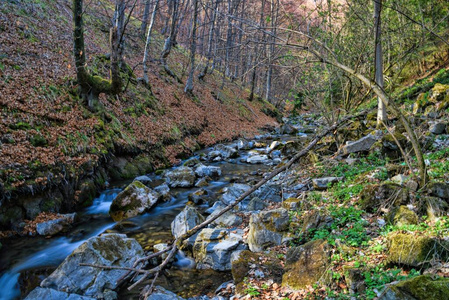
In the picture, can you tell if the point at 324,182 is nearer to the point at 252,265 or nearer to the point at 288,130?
the point at 252,265

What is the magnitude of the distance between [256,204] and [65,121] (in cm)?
649

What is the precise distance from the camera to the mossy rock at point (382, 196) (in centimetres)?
427

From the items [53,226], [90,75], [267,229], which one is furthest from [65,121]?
[267,229]

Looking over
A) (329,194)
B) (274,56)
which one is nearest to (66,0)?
(274,56)

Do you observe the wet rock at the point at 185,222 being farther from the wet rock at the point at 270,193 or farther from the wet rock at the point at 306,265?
the wet rock at the point at 306,265

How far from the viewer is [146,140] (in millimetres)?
11547

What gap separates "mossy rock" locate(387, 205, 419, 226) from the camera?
3.75m

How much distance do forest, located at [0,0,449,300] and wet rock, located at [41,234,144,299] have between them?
2 centimetres

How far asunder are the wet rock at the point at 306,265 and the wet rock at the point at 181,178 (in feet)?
20.5

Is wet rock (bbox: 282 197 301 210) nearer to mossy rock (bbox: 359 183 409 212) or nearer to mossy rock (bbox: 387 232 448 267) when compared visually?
mossy rock (bbox: 359 183 409 212)

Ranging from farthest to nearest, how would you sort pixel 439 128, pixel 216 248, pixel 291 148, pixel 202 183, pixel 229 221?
1. pixel 291 148
2. pixel 202 183
3. pixel 439 128
4. pixel 229 221
5. pixel 216 248

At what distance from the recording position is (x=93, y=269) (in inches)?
171

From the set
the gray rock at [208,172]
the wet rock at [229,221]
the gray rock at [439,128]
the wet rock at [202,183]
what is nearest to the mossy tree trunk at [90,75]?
the gray rock at [208,172]

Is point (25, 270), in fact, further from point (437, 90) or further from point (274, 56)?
point (437, 90)
